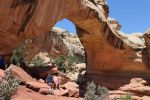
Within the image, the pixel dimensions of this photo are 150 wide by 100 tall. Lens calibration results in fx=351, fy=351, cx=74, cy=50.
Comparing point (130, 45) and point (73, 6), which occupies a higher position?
point (73, 6)

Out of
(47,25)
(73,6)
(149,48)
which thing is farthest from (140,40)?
(47,25)

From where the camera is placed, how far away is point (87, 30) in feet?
66.7

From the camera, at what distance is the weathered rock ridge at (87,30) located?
1556 centimetres

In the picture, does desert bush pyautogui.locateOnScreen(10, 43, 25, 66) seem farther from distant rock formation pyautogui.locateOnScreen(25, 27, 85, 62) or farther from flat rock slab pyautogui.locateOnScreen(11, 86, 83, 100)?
distant rock formation pyautogui.locateOnScreen(25, 27, 85, 62)

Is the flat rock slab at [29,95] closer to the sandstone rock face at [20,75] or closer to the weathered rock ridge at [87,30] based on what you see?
the sandstone rock face at [20,75]

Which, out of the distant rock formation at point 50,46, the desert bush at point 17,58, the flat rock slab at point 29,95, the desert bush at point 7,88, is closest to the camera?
the desert bush at point 7,88

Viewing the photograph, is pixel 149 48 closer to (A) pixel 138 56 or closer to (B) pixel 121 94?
(A) pixel 138 56

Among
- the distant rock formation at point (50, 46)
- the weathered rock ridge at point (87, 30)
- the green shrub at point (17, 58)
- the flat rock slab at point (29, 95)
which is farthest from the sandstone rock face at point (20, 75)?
the distant rock formation at point (50, 46)

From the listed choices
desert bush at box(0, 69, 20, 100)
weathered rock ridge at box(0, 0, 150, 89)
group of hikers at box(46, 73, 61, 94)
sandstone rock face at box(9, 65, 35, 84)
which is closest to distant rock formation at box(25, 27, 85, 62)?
weathered rock ridge at box(0, 0, 150, 89)

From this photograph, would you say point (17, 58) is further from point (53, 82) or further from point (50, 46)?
point (50, 46)

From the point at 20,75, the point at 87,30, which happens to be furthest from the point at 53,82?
the point at 87,30

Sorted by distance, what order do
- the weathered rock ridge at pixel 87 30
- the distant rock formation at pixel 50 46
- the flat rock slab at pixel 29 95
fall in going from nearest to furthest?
1. the flat rock slab at pixel 29 95
2. the weathered rock ridge at pixel 87 30
3. the distant rock formation at pixel 50 46

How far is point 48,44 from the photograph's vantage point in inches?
1348

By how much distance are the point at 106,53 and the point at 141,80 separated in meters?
2.65
